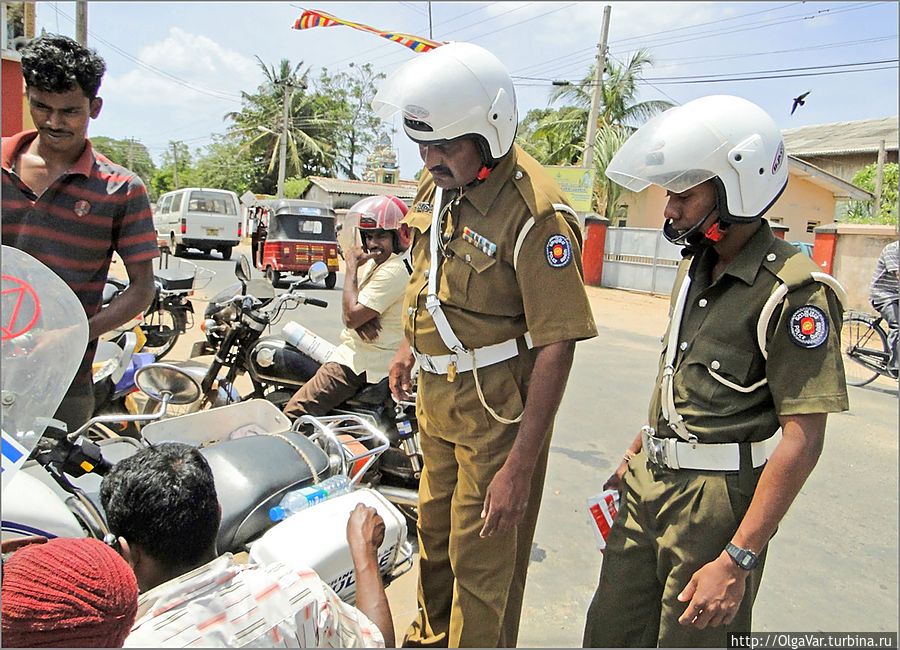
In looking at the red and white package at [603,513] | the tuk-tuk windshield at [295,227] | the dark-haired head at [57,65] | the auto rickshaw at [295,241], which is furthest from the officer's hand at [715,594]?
the tuk-tuk windshield at [295,227]

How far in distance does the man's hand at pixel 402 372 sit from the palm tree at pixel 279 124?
107ft

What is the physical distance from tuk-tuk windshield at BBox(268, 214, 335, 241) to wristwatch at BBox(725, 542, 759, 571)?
12.6m

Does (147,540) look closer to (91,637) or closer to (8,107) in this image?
(91,637)

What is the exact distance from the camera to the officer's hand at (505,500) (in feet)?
5.62

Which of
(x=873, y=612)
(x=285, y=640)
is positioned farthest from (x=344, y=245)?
(x=873, y=612)

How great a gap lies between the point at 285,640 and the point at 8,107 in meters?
5.64

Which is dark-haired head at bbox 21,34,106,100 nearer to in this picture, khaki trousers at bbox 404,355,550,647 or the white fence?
khaki trousers at bbox 404,355,550,647

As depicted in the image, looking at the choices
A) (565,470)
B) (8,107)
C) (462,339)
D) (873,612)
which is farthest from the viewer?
(8,107)

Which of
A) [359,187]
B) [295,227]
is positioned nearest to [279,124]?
[359,187]

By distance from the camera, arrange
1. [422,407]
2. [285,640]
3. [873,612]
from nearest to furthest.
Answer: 1. [285,640]
2. [422,407]
3. [873,612]

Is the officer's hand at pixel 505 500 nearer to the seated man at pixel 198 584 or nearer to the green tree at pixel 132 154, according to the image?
the seated man at pixel 198 584

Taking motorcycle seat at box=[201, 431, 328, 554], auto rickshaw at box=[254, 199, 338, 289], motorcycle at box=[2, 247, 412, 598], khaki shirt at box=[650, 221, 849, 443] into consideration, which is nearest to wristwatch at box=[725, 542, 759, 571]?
Answer: khaki shirt at box=[650, 221, 849, 443]

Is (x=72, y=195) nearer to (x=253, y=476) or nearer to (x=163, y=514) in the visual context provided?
(x=253, y=476)

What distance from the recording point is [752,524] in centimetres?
149
